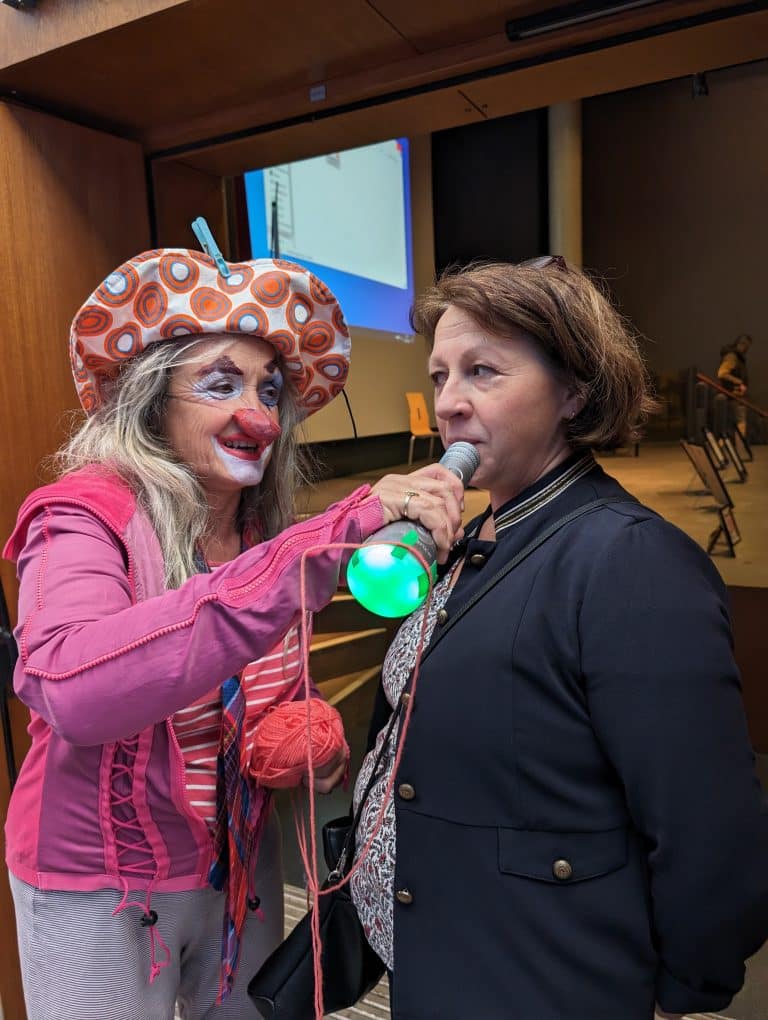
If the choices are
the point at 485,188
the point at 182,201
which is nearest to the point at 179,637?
the point at 182,201

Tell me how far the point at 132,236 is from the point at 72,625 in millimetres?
1372

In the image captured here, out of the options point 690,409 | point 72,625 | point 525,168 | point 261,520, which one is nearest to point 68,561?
point 72,625

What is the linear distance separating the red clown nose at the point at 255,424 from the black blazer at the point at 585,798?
0.42 m

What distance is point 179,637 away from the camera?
0.74 meters

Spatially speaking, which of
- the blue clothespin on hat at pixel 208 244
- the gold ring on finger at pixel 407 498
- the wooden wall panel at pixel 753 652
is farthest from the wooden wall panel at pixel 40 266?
the wooden wall panel at pixel 753 652

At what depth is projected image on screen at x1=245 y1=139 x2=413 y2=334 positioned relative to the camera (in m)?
3.43

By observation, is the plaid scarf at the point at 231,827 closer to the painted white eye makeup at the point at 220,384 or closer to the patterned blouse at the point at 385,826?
the patterned blouse at the point at 385,826

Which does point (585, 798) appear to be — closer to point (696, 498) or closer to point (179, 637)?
point (179, 637)

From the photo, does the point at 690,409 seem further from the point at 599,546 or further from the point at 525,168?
the point at 599,546

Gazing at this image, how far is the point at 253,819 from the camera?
3.90 feet

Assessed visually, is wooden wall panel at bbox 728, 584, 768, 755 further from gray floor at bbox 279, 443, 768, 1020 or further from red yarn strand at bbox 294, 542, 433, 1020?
red yarn strand at bbox 294, 542, 433, 1020

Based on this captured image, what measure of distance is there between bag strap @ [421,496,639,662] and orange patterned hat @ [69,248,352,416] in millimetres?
527

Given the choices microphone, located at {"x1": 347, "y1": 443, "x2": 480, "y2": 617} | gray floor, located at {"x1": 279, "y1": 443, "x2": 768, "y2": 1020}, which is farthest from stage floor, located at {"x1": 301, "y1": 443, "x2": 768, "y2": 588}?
microphone, located at {"x1": 347, "y1": 443, "x2": 480, "y2": 617}

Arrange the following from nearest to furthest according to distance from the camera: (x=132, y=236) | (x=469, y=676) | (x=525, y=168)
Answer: (x=469, y=676) < (x=132, y=236) < (x=525, y=168)
